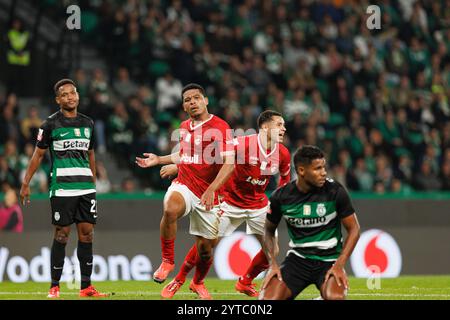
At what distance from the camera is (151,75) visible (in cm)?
2058

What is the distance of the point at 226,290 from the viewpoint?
12750mm

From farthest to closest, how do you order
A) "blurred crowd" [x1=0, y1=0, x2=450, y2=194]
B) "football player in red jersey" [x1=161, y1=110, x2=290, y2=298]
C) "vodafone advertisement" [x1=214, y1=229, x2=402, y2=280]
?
"blurred crowd" [x1=0, y1=0, x2=450, y2=194] < "vodafone advertisement" [x1=214, y1=229, x2=402, y2=280] < "football player in red jersey" [x1=161, y1=110, x2=290, y2=298]

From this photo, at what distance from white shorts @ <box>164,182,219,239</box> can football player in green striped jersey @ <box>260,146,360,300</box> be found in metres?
1.85

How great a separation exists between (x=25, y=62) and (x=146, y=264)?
5.27 meters

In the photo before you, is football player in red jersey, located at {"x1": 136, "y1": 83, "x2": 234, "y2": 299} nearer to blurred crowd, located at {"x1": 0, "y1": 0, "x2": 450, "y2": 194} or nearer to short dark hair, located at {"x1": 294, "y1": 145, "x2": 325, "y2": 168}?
short dark hair, located at {"x1": 294, "y1": 145, "x2": 325, "y2": 168}

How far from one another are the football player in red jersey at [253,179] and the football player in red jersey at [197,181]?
0.44 meters

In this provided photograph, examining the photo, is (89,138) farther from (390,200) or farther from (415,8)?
(415,8)

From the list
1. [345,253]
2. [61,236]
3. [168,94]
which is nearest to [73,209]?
[61,236]

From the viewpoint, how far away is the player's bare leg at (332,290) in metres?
8.68

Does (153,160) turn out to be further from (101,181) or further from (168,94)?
(168,94)

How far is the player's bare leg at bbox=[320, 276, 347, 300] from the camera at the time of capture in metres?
8.68

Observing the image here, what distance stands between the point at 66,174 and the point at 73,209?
1.22 feet

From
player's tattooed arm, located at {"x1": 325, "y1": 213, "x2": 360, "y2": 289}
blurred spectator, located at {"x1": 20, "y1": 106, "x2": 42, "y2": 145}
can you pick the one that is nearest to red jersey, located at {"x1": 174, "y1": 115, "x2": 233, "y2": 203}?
player's tattooed arm, located at {"x1": 325, "y1": 213, "x2": 360, "y2": 289}
